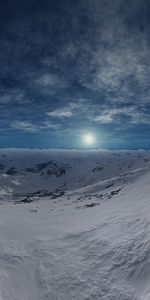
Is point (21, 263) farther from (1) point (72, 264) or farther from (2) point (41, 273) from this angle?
(1) point (72, 264)

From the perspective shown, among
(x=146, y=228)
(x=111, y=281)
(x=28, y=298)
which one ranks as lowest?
(x=28, y=298)

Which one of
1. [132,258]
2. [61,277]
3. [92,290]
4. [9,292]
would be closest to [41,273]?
[61,277]

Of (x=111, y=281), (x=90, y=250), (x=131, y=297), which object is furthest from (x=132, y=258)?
(x=90, y=250)

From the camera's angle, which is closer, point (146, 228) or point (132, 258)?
point (132, 258)

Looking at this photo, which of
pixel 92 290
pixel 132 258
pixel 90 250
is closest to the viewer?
pixel 92 290

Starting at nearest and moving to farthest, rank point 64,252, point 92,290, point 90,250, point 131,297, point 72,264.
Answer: point 131,297
point 92,290
point 72,264
point 90,250
point 64,252

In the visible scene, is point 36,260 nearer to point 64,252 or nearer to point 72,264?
point 64,252

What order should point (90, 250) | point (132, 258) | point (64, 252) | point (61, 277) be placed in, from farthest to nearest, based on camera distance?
point (64, 252)
point (90, 250)
point (61, 277)
point (132, 258)

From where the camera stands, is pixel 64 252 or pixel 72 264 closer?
pixel 72 264

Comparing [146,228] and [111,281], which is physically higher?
[146,228]
